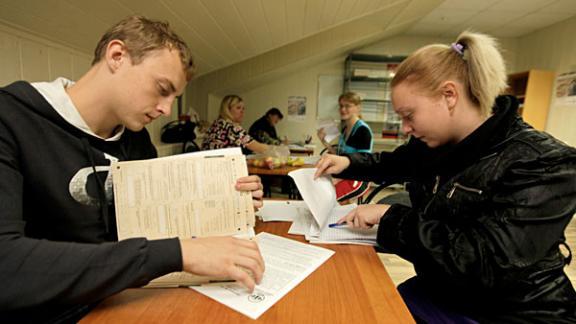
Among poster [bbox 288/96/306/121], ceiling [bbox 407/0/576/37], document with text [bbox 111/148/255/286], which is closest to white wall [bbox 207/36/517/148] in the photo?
poster [bbox 288/96/306/121]

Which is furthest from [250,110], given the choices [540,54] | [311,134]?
[540,54]

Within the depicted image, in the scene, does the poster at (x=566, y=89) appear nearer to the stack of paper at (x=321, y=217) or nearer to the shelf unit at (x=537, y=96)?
the shelf unit at (x=537, y=96)

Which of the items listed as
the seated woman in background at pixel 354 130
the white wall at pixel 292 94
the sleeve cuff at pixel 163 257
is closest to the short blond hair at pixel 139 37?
the sleeve cuff at pixel 163 257

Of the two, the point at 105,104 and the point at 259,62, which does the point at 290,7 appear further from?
the point at 259,62

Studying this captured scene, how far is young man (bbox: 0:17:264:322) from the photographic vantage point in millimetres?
446

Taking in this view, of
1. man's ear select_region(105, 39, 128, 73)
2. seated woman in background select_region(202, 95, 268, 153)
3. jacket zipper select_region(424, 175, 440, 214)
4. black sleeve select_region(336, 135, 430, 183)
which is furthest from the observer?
seated woman in background select_region(202, 95, 268, 153)

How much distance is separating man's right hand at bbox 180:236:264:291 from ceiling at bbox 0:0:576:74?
4.13ft

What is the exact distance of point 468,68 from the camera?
2.56 ft

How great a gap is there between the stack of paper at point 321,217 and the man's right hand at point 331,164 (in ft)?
0.07

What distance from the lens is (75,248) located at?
1.53 ft

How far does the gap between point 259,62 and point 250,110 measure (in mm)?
1313

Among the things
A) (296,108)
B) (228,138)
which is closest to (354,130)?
(228,138)

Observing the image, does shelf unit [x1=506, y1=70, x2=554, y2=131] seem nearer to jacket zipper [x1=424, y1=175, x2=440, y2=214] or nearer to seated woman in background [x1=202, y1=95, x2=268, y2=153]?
seated woman in background [x1=202, y1=95, x2=268, y2=153]

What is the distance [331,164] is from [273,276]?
56 cm
